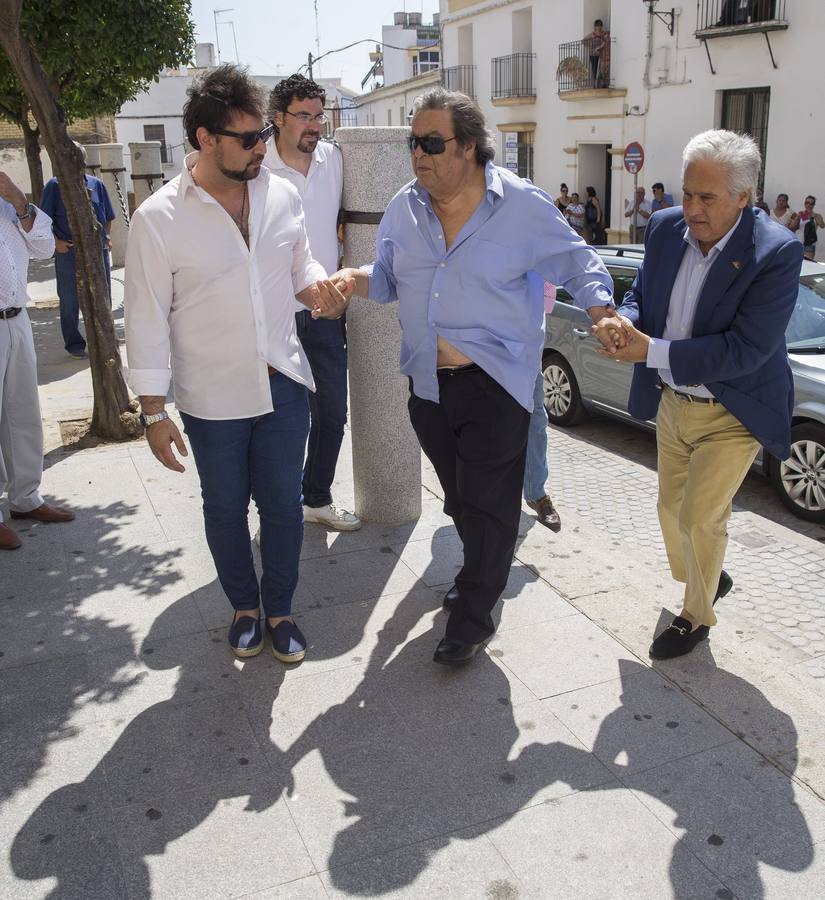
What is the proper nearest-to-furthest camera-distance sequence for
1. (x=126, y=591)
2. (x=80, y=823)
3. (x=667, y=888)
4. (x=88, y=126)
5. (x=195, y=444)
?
(x=667, y=888)
(x=80, y=823)
(x=195, y=444)
(x=126, y=591)
(x=88, y=126)

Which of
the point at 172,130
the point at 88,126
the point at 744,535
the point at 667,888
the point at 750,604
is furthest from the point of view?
the point at 172,130

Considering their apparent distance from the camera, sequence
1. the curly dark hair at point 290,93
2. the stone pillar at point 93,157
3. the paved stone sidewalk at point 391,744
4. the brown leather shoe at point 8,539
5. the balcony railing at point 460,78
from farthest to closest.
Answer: the balcony railing at point 460,78
the stone pillar at point 93,157
the brown leather shoe at point 8,539
the curly dark hair at point 290,93
the paved stone sidewalk at point 391,744

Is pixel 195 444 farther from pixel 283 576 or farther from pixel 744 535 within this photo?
pixel 744 535

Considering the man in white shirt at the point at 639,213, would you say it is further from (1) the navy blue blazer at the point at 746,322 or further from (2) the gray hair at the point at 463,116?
(2) the gray hair at the point at 463,116

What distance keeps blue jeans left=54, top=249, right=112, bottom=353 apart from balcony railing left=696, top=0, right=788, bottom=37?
47.2 ft

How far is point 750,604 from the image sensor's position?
4.77m

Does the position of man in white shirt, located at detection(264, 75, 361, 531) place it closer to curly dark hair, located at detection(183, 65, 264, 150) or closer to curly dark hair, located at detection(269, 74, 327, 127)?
curly dark hair, located at detection(269, 74, 327, 127)

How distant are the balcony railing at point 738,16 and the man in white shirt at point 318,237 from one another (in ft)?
55.3

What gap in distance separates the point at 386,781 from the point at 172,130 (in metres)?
57.3

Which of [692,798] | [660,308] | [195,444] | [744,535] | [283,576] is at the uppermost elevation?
[660,308]

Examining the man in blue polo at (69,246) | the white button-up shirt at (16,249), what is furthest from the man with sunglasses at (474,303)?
the man in blue polo at (69,246)

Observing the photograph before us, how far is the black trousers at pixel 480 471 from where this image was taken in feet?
11.8

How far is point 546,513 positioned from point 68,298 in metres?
6.91

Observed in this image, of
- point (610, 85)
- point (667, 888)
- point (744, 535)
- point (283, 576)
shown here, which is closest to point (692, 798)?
point (667, 888)
